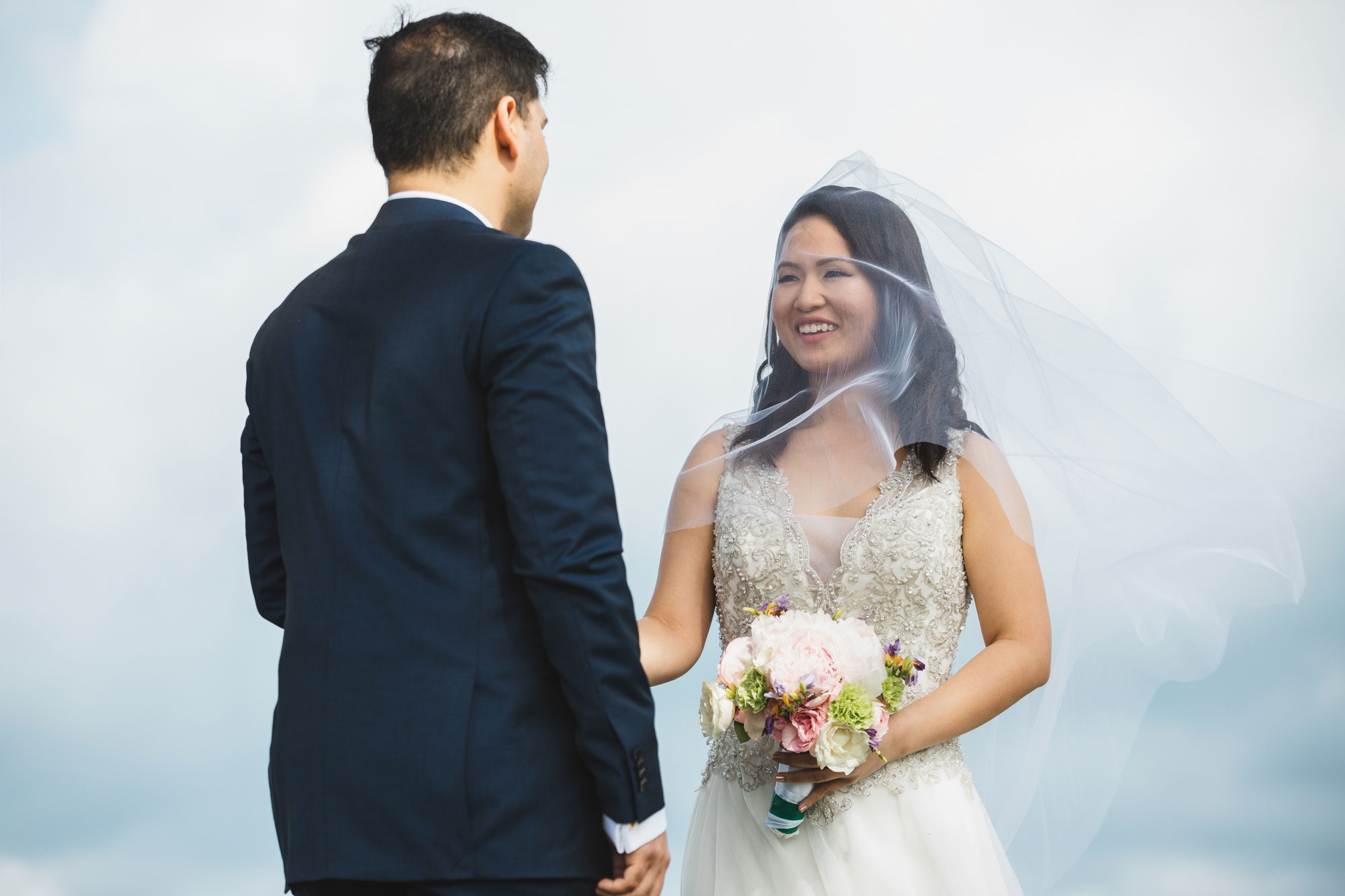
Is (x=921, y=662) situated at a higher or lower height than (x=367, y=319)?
lower

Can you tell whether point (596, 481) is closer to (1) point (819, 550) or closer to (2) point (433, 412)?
(2) point (433, 412)

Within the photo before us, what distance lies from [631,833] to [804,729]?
523 millimetres

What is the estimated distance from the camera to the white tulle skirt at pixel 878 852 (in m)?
2.31

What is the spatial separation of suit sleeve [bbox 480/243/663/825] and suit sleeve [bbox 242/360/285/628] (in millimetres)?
594

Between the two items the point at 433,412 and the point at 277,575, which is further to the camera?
the point at 277,575

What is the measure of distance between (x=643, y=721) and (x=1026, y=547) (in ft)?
Result: 3.82

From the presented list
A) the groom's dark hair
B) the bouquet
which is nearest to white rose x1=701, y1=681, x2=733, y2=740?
the bouquet

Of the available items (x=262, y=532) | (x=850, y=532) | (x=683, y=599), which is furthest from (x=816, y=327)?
(x=262, y=532)

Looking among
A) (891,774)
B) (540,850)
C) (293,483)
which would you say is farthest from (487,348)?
(891,774)

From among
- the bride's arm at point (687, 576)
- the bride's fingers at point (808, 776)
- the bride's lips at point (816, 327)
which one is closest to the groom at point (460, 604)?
the bride's fingers at point (808, 776)

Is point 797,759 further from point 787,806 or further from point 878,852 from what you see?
point 878,852

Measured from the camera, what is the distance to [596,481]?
1.60 m

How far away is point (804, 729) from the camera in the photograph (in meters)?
2.04

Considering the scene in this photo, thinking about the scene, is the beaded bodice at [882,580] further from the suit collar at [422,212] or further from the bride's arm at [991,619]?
the suit collar at [422,212]
